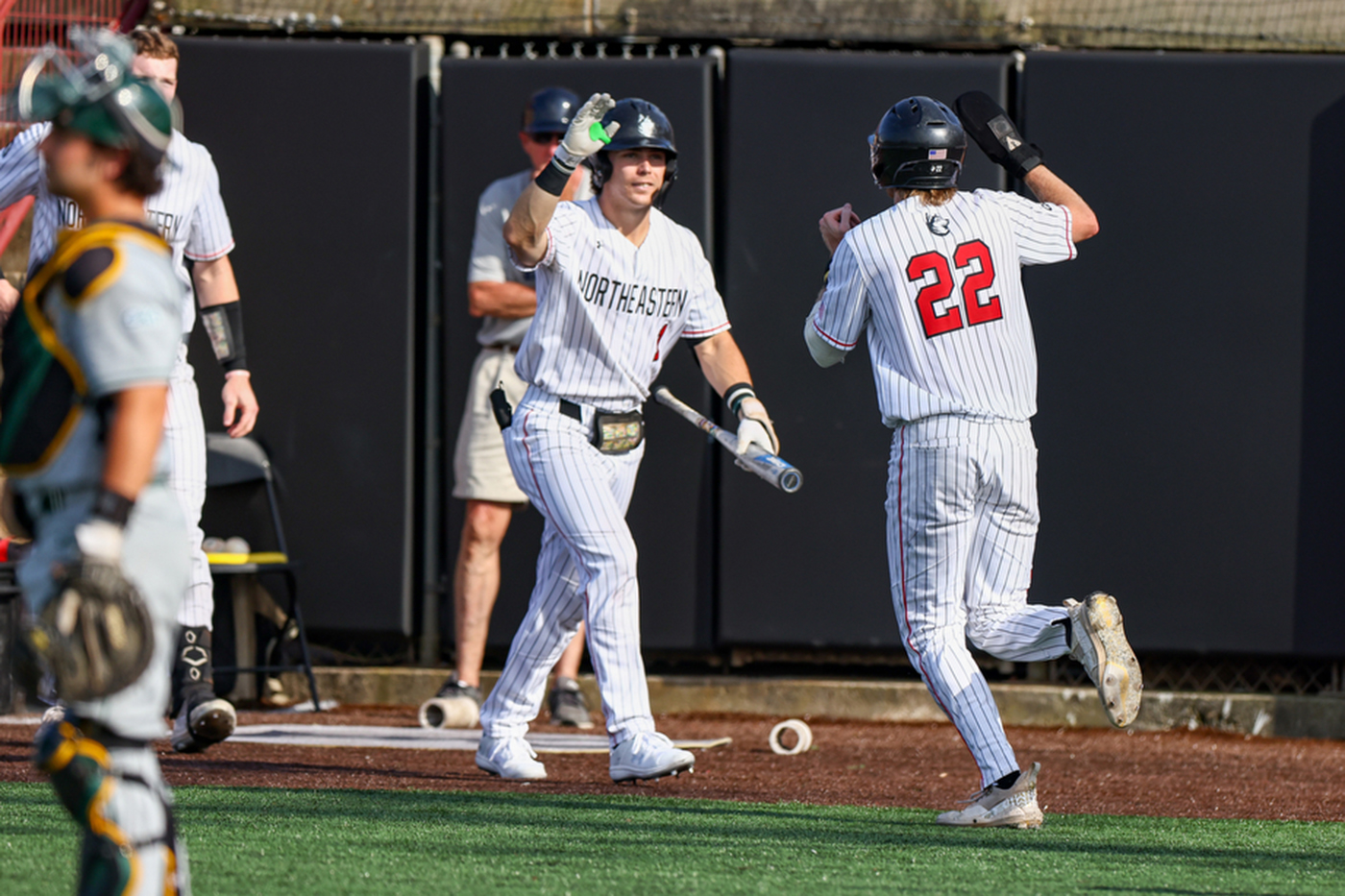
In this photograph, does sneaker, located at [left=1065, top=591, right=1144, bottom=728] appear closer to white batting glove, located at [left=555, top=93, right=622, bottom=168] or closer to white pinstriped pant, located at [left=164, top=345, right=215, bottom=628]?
white batting glove, located at [left=555, top=93, right=622, bottom=168]

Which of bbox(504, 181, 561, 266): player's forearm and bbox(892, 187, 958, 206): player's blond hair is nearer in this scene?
bbox(892, 187, 958, 206): player's blond hair

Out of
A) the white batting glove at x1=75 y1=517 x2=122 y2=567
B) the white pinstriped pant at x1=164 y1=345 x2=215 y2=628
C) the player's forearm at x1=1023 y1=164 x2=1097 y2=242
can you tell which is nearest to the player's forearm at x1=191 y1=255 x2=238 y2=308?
the white pinstriped pant at x1=164 y1=345 x2=215 y2=628

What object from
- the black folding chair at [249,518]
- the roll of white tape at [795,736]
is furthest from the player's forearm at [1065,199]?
the black folding chair at [249,518]

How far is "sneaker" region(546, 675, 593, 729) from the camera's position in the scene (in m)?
6.84

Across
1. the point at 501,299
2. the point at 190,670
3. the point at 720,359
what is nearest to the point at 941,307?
the point at 720,359

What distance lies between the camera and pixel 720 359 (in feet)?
17.7

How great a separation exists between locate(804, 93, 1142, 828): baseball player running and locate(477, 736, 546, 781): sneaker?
1.28 m

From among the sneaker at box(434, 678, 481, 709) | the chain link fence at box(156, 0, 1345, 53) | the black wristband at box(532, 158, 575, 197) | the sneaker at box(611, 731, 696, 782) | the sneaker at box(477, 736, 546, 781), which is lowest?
the sneaker at box(434, 678, 481, 709)

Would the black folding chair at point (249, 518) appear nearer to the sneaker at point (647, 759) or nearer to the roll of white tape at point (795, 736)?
the roll of white tape at point (795, 736)

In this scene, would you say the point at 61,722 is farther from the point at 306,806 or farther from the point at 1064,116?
the point at 1064,116

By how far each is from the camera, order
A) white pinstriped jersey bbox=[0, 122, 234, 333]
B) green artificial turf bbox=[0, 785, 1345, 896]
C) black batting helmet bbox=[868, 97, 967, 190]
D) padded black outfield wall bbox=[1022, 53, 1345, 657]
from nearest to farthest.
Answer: green artificial turf bbox=[0, 785, 1345, 896] → black batting helmet bbox=[868, 97, 967, 190] → white pinstriped jersey bbox=[0, 122, 234, 333] → padded black outfield wall bbox=[1022, 53, 1345, 657]

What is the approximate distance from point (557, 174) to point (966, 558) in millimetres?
1580

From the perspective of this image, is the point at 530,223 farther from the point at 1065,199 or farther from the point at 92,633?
the point at 92,633

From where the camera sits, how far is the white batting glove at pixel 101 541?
240 cm
